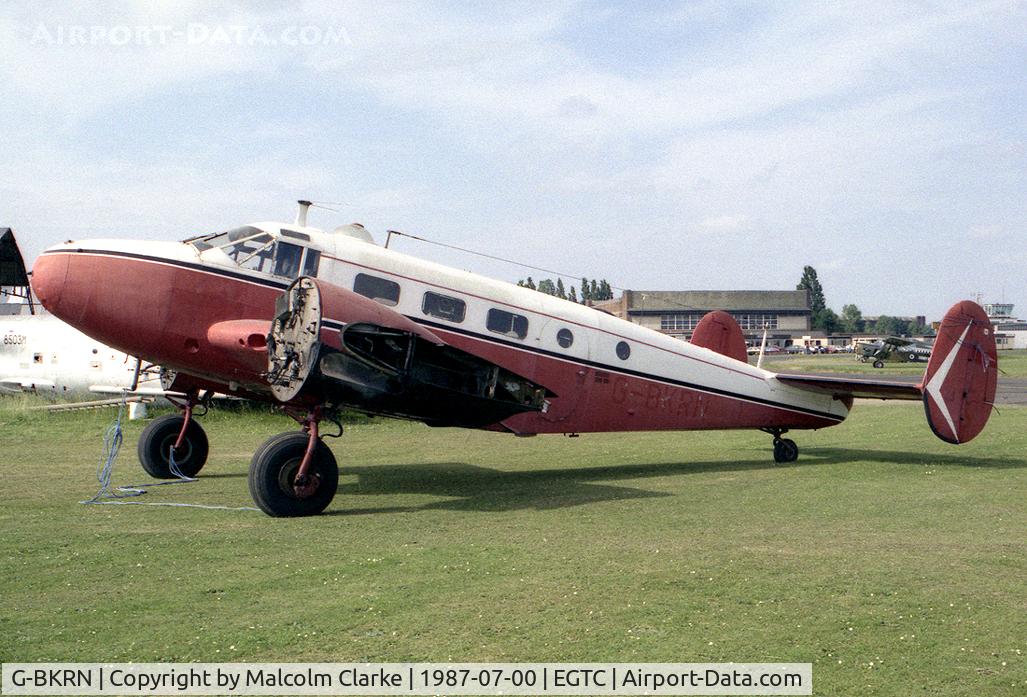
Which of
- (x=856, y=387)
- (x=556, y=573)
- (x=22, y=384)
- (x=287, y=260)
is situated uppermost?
(x=287, y=260)

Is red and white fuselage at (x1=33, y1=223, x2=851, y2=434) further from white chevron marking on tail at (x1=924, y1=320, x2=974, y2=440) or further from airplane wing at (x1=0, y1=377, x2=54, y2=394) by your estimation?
airplane wing at (x1=0, y1=377, x2=54, y2=394)

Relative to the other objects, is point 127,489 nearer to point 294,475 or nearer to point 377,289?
point 294,475

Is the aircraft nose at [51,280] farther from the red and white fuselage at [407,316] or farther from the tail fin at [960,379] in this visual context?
the tail fin at [960,379]

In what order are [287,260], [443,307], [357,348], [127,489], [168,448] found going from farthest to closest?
[168,448]
[443,307]
[127,489]
[287,260]
[357,348]

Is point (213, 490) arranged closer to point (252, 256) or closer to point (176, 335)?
point (176, 335)

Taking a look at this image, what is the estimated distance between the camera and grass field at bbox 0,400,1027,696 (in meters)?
5.59

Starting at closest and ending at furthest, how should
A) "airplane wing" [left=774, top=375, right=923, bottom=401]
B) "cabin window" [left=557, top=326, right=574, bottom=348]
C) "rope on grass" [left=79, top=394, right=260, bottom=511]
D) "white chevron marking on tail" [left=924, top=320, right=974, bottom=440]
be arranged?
"rope on grass" [left=79, top=394, right=260, bottom=511]
"cabin window" [left=557, top=326, right=574, bottom=348]
"airplane wing" [left=774, top=375, right=923, bottom=401]
"white chevron marking on tail" [left=924, top=320, right=974, bottom=440]

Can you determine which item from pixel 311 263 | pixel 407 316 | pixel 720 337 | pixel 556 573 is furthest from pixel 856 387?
pixel 556 573

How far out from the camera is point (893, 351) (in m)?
73.3

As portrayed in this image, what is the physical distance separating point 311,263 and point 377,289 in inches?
38.1

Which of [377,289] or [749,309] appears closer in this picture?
[377,289]

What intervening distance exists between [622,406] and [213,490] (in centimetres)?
659

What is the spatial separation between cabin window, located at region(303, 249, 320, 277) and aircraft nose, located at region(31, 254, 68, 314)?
2.95 metres

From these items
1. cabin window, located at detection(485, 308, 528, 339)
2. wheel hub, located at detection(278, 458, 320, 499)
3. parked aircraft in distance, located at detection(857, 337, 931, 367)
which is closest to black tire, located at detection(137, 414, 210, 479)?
wheel hub, located at detection(278, 458, 320, 499)
